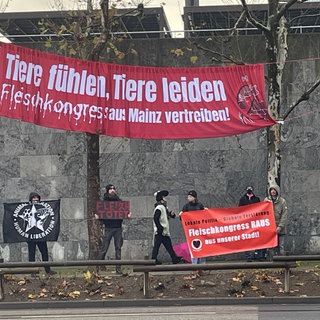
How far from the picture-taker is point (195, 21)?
24.1m

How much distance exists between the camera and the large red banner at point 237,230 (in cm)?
1342

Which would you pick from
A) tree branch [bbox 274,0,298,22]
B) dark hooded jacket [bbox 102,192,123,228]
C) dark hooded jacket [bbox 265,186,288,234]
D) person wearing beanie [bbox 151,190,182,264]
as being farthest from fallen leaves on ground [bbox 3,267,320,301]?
tree branch [bbox 274,0,298,22]

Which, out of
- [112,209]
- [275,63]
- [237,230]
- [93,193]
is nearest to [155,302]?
[237,230]

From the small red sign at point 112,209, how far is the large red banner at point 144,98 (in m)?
2.04

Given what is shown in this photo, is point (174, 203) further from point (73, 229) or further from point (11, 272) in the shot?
→ point (11, 272)

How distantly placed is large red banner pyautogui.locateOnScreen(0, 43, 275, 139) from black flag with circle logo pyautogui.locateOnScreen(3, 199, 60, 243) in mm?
2832

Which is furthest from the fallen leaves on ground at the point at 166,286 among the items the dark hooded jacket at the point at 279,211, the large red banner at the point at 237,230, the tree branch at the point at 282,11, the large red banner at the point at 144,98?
the tree branch at the point at 282,11

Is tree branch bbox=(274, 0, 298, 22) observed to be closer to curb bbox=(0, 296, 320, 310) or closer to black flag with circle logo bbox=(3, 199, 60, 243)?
curb bbox=(0, 296, 320, 310)

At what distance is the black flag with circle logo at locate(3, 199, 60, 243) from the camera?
49.9 ft

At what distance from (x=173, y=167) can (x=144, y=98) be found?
4.76m

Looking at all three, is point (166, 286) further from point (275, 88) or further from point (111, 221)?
point (275, 88)

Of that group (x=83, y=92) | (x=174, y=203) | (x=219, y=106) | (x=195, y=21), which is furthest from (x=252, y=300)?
(x=195, y=21)

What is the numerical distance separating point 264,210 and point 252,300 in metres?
2.13

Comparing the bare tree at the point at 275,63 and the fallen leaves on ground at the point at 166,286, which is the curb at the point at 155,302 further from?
the bare tree at the point at 275,63
